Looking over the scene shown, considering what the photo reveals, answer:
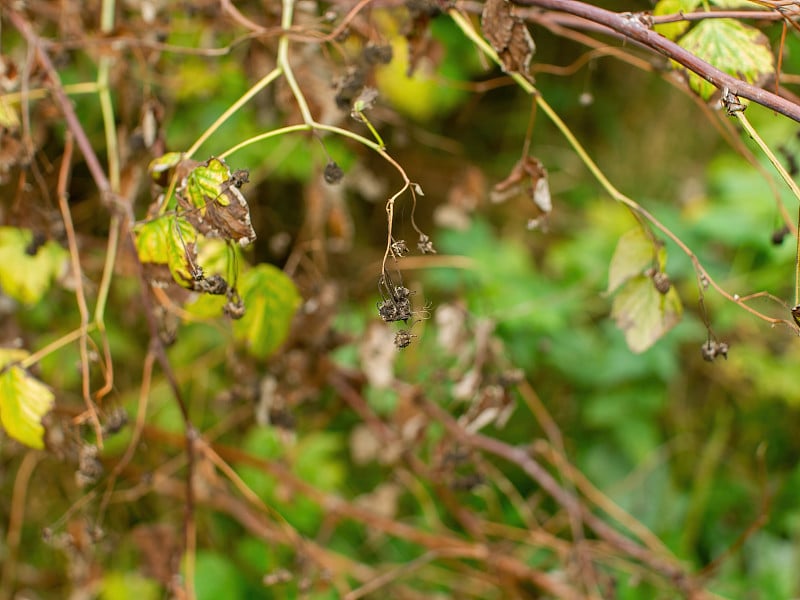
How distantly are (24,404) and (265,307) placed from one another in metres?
0.32

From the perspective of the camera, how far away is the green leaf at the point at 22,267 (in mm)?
1048

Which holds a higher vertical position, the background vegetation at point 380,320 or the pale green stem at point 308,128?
the pale green stem at point 308,128

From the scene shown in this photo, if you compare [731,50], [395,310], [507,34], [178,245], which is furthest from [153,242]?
[731,50]

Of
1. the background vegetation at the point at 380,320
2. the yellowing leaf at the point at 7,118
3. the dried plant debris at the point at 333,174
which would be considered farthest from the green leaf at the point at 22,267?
the dried plant debris at the point at 333,174

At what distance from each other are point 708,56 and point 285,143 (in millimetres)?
996

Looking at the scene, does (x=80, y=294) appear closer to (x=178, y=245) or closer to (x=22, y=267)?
(x=22, y=267)

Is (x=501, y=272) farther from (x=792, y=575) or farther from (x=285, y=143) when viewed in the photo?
(x=792, y=575)

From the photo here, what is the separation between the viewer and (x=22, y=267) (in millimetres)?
1054

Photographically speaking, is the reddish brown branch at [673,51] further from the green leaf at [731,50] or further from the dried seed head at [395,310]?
the dried seed head at [395,310]

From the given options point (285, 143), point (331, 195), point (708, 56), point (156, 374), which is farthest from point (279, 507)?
point (708, 56)

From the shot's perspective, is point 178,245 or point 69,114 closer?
point 178,245

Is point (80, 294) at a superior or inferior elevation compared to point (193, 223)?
inferior

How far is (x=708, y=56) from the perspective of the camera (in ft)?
2.49

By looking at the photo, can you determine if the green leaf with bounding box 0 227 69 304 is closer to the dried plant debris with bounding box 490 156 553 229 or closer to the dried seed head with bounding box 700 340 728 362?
the dried plant debris with bounding box 490 156 553 229
